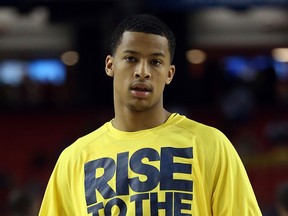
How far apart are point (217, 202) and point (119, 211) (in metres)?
0.44

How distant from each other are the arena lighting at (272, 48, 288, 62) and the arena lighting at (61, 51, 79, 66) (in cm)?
313

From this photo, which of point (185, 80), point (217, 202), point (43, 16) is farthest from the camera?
point (43, 16)

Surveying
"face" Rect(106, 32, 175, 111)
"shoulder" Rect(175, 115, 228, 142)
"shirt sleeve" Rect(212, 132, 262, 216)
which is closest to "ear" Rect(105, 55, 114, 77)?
"face" Rect(106, 32, 175, 111)

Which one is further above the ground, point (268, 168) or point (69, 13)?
point (69, 13)

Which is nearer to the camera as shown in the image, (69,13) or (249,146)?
(249,146)

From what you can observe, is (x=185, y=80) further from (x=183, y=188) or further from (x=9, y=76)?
(x=183, y=188)

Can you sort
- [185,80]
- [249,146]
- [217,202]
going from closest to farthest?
[217,202] < [249,146] < [185,80]

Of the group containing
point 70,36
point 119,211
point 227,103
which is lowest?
point 119,211

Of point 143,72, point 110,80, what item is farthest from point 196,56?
point 143,72

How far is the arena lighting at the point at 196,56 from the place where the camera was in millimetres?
16030

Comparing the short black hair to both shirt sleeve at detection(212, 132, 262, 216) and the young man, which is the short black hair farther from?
shirt sleeve at detection(212, 132, 262, 216)

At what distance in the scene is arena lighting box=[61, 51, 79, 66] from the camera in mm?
16188

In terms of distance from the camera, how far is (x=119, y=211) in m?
4.59

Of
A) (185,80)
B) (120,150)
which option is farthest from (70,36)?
(120,150)
